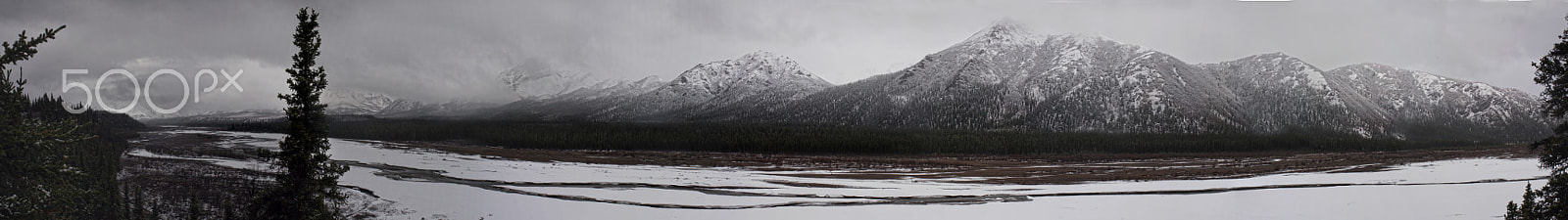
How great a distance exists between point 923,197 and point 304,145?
1743cm

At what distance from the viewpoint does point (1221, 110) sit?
146 m

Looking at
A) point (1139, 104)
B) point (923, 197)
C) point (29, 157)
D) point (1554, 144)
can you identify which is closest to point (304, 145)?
point (29, 157)

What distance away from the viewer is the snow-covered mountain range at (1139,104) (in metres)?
139

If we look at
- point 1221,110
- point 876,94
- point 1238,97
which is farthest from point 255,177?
point 1238,97

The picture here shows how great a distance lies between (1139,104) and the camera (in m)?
142

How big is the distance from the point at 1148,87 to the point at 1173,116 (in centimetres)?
1876

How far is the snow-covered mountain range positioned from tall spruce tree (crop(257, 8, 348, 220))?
11781 centimetres

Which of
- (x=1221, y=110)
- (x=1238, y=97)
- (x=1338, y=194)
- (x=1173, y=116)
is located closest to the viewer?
(x=1338, y=194)

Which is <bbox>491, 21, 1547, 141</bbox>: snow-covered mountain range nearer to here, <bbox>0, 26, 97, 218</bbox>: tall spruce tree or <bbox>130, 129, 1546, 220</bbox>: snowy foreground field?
<bbox>130, 129, 1546, 220</bbox>: snowy foreground field

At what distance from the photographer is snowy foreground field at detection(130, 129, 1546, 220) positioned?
18.5m

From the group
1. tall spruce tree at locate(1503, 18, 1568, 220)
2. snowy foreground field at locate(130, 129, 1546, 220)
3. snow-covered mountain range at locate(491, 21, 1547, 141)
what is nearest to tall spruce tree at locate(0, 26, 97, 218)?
snowy foreground field at locate(130, 129, 1546, 220)

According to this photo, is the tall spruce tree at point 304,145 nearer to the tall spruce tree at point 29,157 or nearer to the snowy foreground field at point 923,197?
the tall spruce tree at point 29,157

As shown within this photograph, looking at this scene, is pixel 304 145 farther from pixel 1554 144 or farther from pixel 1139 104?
pixel 1139 104

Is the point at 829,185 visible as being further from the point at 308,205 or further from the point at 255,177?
the point at 255,177
